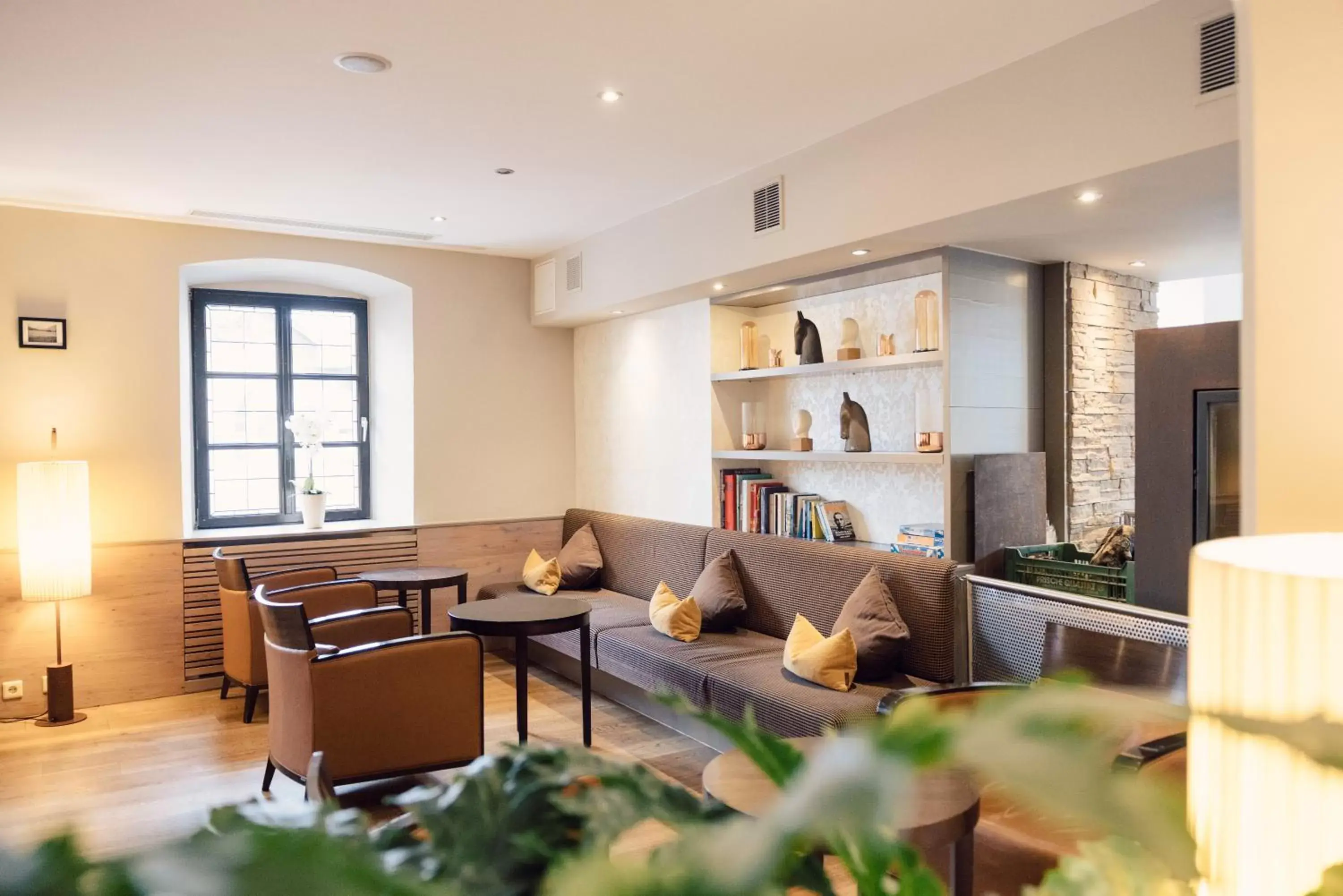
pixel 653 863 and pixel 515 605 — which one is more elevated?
pixel 653 863

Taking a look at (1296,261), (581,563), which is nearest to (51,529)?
(581,563)

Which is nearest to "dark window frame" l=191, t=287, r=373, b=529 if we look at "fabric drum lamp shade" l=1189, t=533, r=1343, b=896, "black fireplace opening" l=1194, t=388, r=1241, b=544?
"black fireplace opening" l=1194, t=388, r=1241, b=544

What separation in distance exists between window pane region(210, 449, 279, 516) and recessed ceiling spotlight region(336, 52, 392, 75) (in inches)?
146

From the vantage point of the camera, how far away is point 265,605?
357cm

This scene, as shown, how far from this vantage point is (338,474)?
656 cm

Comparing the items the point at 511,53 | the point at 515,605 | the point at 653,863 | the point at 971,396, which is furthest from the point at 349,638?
the point at 653,863

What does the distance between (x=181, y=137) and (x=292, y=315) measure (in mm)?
2594

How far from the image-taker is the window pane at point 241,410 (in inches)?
240

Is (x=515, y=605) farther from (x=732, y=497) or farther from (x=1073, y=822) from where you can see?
(x=1073, y=822)

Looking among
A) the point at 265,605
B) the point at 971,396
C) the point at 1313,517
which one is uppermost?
the point at 971,396

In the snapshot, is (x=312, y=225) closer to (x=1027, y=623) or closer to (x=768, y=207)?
(x=768, y=207)

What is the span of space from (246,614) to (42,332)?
75.2 inches

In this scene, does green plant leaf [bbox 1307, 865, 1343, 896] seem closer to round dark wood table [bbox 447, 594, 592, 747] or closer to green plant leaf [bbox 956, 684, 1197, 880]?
green plant leaf [bbox 956, 684, 1197, 880]

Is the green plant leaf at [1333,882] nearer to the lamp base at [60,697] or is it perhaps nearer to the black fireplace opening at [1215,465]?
the black fireplace opening at [1215,465]
